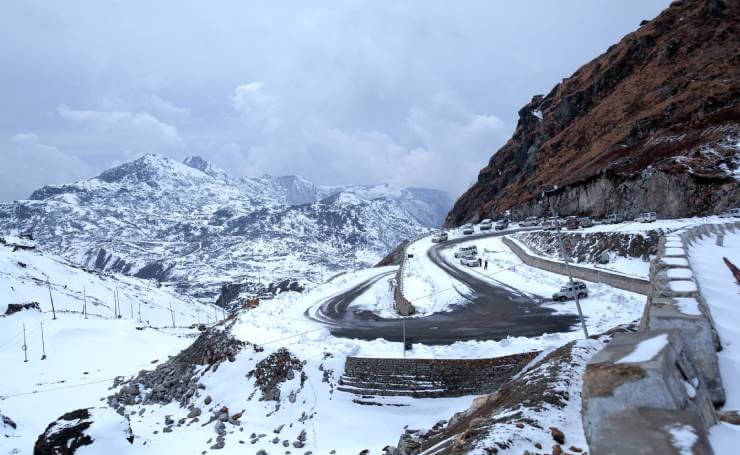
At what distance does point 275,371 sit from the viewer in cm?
2748

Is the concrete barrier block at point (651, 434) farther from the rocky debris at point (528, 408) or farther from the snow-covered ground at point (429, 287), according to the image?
the snow-covered ground at point (429, 287)

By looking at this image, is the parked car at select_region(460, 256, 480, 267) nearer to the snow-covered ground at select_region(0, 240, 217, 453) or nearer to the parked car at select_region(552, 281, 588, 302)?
the parked car at select_region(552, 281, 588, 302)

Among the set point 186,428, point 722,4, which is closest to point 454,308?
point 186,428

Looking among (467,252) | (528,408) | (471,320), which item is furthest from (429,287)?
(528,408)

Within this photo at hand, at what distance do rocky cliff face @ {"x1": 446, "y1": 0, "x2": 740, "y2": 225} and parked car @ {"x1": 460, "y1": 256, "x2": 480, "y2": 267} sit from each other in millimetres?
18755

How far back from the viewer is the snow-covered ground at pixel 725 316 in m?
4.43

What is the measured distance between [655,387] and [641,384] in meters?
0.11

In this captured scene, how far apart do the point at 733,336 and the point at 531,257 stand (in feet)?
122

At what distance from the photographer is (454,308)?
1303 inches

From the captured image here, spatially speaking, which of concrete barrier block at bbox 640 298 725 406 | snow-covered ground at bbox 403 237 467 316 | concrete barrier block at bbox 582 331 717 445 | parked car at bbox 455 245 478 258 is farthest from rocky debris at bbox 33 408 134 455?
parked car at bbox 455 245 478 258

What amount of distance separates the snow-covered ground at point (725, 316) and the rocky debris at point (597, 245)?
11433mm

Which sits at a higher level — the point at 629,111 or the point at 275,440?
the point at 629,111

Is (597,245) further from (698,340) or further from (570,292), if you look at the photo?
(698,340)

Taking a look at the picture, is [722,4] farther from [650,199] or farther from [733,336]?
[733,336]
